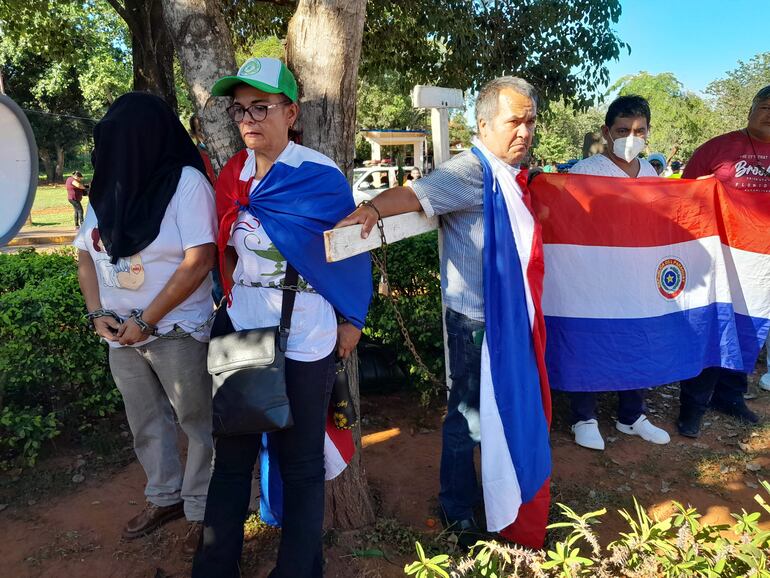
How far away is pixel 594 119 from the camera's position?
4931cm

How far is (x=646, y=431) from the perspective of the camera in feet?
12.7

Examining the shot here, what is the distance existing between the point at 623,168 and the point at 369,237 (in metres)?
2.09

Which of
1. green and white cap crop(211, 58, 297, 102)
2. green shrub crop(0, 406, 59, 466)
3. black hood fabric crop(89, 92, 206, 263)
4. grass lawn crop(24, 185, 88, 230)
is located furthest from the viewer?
grass lawn crop(24, 185, 88, 230)

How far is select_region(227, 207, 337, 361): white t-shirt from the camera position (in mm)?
2051

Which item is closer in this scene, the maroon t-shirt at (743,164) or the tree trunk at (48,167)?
the maroon t-shirt at (743,164)

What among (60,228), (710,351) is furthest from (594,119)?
(710,351)

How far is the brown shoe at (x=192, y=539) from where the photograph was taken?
262 centimetres

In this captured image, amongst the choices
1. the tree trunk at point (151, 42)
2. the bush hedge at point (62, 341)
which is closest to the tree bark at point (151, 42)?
the tree trunk at point (151, 42)

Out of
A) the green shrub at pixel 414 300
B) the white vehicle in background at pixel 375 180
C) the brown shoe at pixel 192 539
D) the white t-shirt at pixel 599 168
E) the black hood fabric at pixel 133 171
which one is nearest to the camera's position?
the black hood fabric at pixel 133 171

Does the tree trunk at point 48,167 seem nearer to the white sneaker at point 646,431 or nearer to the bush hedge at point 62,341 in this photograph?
the bush hedge at point 62,341

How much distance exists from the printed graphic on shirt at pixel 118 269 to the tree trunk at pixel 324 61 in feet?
2.86

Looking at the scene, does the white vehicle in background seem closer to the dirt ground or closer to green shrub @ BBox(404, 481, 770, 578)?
the dirt ground

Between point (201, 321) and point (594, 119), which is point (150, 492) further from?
point (594, 119)

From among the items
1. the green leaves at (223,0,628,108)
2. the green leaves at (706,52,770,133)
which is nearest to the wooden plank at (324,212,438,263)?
the green leaves at (223,0,628,108)
